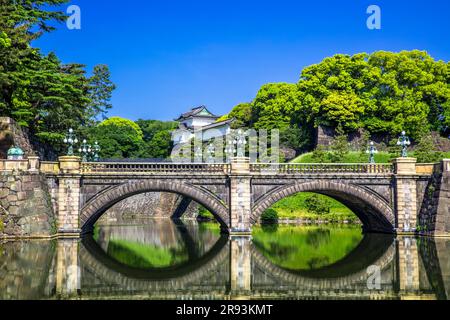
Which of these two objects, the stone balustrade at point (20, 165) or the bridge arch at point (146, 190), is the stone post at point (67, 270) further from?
the stone balustrade at point (20, 165)

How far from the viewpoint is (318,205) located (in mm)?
50969

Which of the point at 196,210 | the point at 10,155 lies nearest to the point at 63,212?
the point at 10,155

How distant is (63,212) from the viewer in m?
34.6

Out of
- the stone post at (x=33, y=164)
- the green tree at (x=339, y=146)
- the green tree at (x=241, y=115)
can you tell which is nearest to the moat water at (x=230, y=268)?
the stone post at (x=33, y=164)

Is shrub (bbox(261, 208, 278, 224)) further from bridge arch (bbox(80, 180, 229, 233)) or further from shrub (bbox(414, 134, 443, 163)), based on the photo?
shrub (bbox(414, 134, 443, 163))

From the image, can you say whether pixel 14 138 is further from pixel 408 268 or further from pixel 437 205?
pixel 437 205

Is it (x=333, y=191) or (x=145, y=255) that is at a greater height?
(x=333, y=191)

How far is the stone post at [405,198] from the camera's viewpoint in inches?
1442

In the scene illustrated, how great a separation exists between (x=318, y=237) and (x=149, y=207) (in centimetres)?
3312

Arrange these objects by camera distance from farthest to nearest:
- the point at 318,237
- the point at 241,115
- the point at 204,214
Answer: the point at 241,115 < the point at 204,214 < the point at 318,237

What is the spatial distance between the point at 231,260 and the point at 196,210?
126 ft

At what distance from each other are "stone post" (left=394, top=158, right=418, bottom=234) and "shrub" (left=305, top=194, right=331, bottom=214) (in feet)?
→ 46.6

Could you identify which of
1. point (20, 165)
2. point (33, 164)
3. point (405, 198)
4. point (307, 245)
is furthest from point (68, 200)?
point (405, 198)

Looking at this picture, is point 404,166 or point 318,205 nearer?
point 404,166
